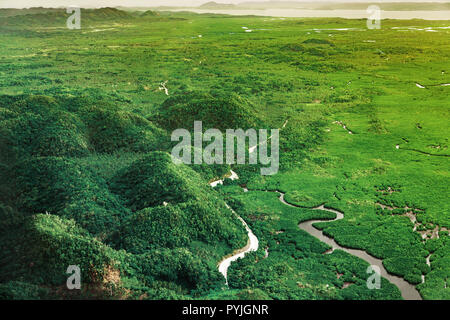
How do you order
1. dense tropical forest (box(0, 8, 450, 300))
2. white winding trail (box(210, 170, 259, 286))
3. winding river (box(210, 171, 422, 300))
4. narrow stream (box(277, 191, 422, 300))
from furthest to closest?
white winding trail (box(210, 170, 259, 286)) < winding river (box(210, 171, 422, 300)) < narrow stream (box(277, 191, 422, 300)) < dense tropical forest (box(0, 8, 450, 300))

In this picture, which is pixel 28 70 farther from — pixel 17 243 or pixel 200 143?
pixel 17 243

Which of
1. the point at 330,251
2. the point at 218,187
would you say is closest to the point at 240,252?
the point at 330,251

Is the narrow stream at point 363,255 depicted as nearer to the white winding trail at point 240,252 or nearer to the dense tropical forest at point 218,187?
the dense tropical forest at point 218,187

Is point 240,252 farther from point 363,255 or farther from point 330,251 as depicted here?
point 363,255

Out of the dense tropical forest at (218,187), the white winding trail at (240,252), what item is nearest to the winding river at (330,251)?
the white winding trail at (240,252)

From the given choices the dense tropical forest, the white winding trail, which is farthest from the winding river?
the dense tropical forest

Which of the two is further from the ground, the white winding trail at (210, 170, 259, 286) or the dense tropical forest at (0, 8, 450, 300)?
the dense tropical forest at (0, 8, 450, 300)

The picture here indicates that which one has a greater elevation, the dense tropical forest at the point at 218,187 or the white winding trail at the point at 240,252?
the dense tropical forest at the point at 218,187

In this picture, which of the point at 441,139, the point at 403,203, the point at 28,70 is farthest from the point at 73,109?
the point at 28,70

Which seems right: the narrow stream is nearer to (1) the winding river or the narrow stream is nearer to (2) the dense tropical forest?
(1) the winding river
